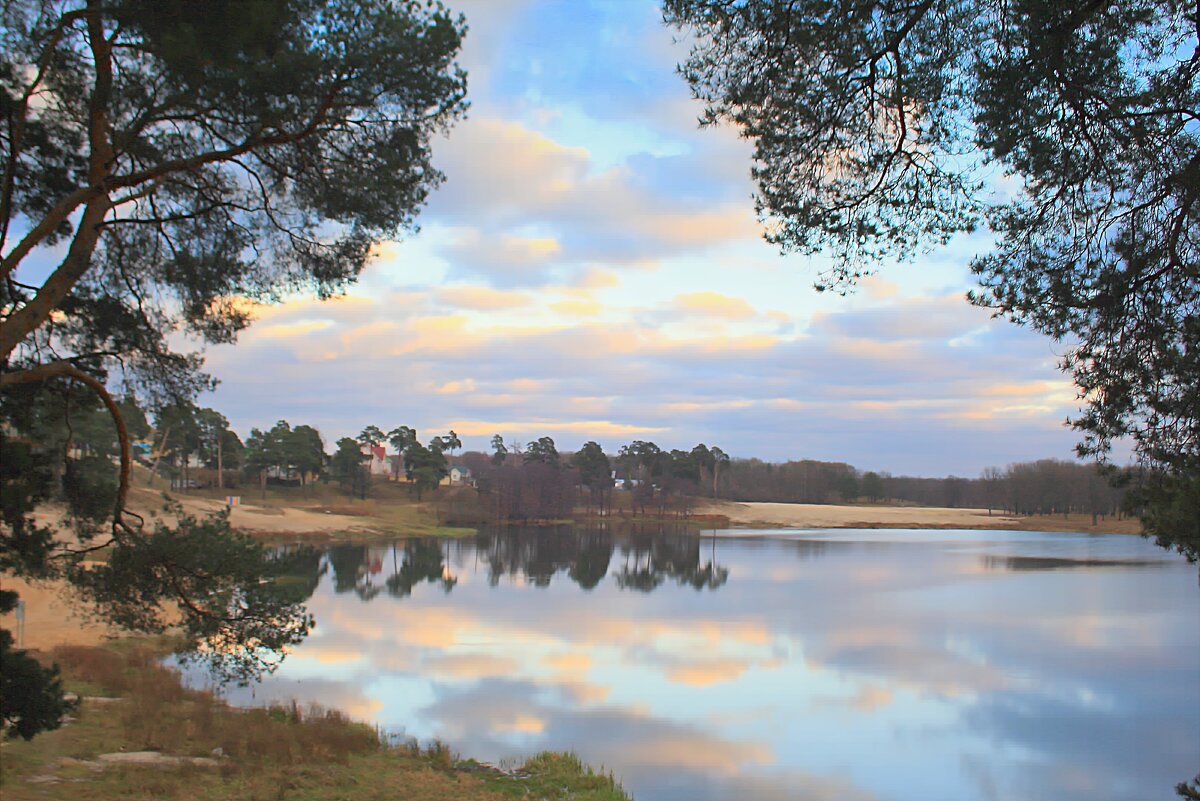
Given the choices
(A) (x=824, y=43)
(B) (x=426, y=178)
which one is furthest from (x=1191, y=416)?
(B) (x=426, y=178)

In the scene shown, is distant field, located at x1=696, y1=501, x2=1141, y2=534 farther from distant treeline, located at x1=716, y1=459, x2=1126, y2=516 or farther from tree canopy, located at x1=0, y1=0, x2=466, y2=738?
tree canopy, located at x1=0, y1=0, x2=466, y2=738

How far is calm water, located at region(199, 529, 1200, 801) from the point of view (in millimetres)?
9875

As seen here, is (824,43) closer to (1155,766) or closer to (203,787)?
(203,787)

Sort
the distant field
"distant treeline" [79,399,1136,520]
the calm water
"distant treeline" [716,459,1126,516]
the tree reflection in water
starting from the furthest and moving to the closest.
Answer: "distant treeline" [716,459,1126,516], the distant field, "distant treeline" [79,399,1136,520], the tree reflection in water, the calm water

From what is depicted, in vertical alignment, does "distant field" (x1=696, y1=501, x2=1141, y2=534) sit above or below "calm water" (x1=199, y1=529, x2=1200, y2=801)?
above

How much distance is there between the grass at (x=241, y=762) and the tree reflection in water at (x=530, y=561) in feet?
43.7

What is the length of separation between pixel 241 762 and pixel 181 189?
→ 487cm

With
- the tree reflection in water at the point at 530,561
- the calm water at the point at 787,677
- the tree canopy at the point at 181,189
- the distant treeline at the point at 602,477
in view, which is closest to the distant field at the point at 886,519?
the distant treeline at the point at 602,477

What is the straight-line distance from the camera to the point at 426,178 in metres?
6.00

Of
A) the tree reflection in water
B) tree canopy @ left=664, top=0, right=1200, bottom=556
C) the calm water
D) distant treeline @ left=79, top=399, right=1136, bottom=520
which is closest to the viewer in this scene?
tree canopy @ left=664, top=0, right=1200, bottom=556

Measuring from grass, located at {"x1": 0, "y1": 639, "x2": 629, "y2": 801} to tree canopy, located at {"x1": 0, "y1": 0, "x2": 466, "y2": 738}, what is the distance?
129 cm

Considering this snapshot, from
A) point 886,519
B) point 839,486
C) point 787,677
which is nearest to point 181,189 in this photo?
point 787,677

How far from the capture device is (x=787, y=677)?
14125mm

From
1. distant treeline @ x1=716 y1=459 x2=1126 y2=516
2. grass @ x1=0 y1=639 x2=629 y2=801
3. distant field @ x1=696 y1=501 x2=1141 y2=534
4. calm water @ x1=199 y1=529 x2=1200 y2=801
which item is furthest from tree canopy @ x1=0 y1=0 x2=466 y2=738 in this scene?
distant treeline @ x1=716 y1=459 x2=1126 y2=516
